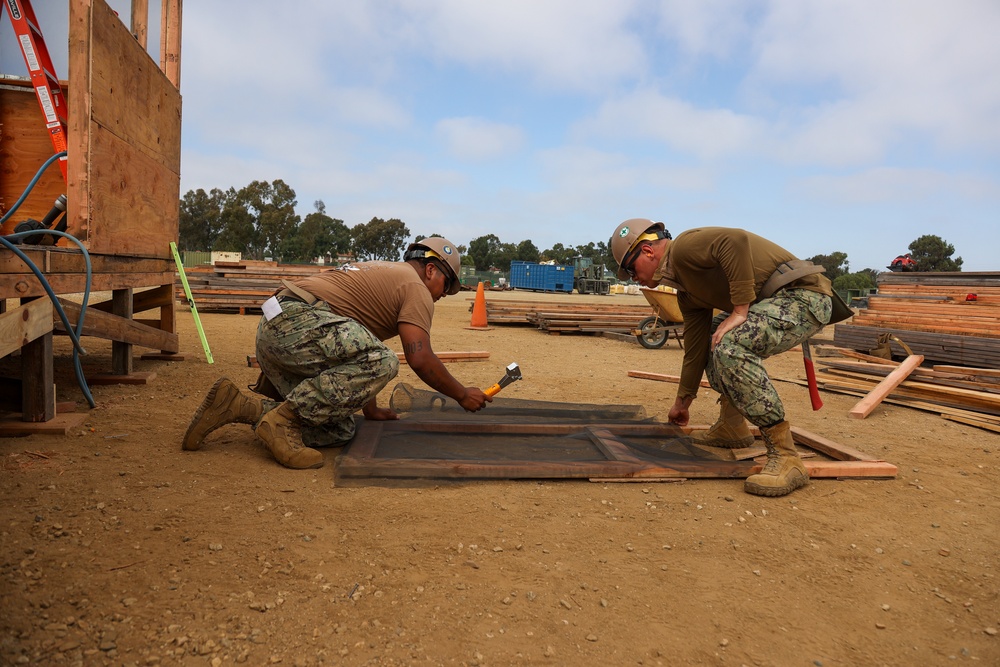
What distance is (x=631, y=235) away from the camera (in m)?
3.91

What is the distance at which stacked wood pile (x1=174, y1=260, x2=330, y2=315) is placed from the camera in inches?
619

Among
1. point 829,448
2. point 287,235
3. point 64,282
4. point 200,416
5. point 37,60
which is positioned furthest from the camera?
point 287,235

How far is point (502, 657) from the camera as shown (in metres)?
1.84

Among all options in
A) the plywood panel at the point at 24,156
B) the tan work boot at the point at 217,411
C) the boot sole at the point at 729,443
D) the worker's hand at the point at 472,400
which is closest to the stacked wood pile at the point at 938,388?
the boot sole at the point at 729,443

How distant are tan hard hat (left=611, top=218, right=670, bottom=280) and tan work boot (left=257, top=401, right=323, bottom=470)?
2103 millimetres

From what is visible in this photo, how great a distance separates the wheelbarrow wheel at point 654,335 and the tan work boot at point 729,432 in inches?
295

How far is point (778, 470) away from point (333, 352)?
249cm

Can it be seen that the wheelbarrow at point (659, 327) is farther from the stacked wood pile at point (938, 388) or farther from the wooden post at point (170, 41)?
the wooden post at point (170, 41)

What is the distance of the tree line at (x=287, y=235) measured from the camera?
55.5 metres

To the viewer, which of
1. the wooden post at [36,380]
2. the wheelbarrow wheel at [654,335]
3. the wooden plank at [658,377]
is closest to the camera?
the wooden post at [36,380]

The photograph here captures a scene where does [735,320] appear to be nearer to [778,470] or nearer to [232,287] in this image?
[778,470]

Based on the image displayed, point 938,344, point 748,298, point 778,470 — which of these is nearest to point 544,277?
point 938,344

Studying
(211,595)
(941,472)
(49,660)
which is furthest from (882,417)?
(49,660)

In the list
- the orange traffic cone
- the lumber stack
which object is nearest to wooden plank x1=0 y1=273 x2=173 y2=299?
the orange traffic cone
